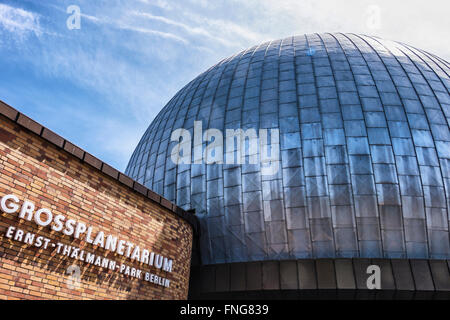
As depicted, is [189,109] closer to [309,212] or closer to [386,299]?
[309,212]

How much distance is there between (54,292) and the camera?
881 cm

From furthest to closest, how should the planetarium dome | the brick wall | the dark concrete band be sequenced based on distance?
the planetarium dome, the dark concrete band, the brick wall

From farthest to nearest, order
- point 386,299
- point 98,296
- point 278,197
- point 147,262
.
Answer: point 278,197 < point 386,299 < point 147,262 < point 98,296

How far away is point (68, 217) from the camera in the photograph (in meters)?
9.52

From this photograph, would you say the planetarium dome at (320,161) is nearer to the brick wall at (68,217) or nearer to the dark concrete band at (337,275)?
the dark concrete band at (337,275)

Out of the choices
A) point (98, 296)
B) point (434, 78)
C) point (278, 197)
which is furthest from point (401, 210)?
point (98, 296)

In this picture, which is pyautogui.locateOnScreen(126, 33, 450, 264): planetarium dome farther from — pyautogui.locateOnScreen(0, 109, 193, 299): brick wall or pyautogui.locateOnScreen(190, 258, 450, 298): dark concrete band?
pyautogui.locateOnScreen(0, 109, 193, 299): brick wall

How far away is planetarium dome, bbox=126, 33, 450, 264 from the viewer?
43.6ft

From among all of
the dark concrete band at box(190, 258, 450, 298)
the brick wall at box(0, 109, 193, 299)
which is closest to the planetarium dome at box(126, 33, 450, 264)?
the dark concrete band at box(190, 258, 450, 298)

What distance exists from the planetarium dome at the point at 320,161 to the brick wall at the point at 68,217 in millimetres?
3323

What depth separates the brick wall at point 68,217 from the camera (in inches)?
326

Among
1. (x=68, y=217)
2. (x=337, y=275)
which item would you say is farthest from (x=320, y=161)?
(x=68, y=217)

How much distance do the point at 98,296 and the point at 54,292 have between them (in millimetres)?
1373

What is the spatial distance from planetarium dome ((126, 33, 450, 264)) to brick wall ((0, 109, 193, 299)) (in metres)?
3.32
